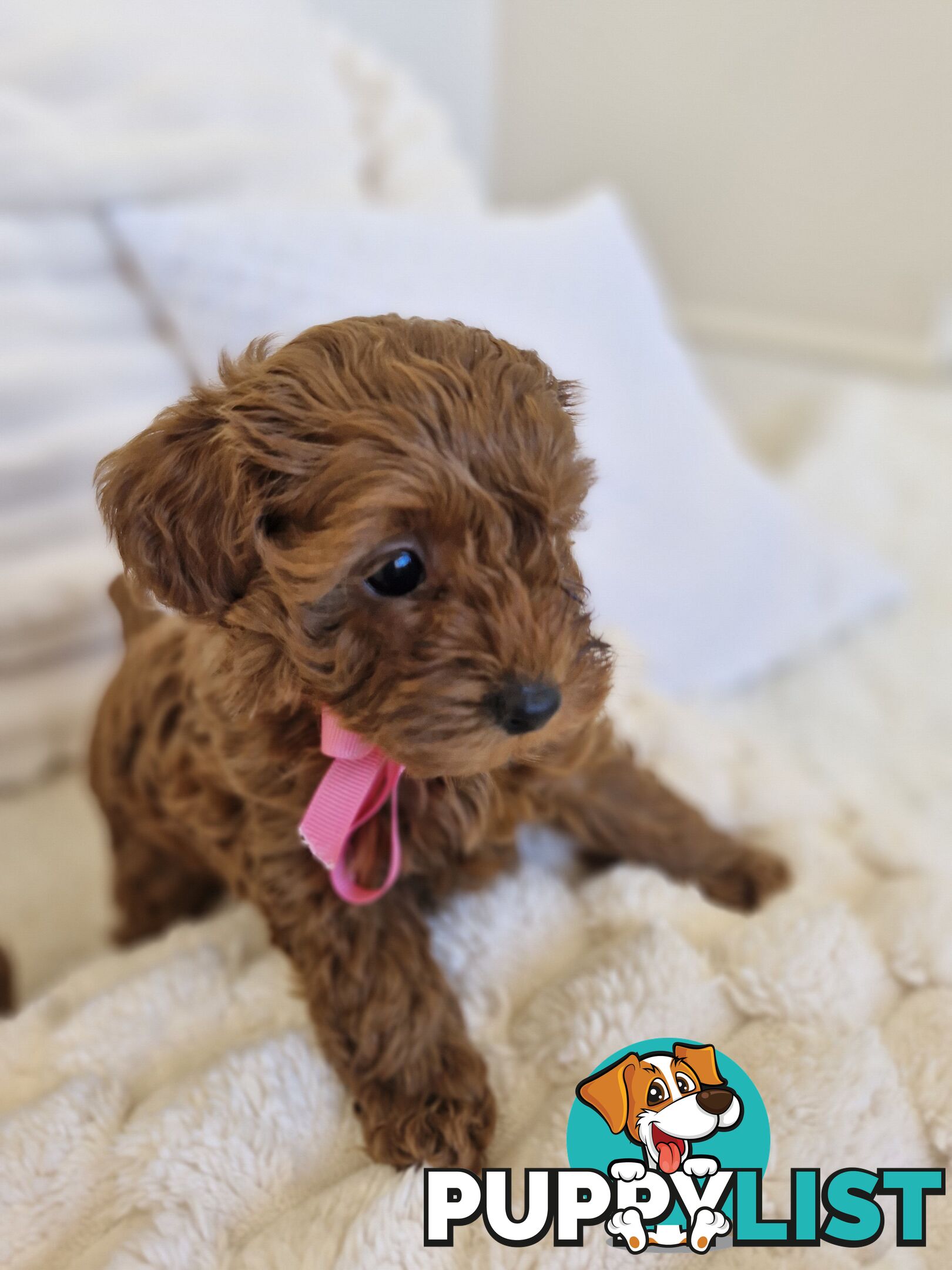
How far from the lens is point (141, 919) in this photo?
45.8 inches

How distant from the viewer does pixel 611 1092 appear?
0.74 meters

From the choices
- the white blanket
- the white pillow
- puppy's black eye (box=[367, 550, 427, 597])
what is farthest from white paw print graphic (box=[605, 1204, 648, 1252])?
the white blanket

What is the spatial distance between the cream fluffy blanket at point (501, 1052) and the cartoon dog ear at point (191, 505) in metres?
0.40

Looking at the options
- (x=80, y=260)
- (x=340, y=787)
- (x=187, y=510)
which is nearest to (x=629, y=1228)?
(x=340, y=787)

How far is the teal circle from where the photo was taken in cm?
71

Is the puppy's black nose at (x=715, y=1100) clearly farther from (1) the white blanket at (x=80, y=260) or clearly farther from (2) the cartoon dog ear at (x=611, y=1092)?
(1) the white blanket at (x=80, y=260)

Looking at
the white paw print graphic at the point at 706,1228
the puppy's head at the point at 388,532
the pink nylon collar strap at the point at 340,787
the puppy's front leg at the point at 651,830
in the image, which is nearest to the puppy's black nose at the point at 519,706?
the puppy's head at the point at 388,532

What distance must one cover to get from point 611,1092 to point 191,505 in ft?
1.75

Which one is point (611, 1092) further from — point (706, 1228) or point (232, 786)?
point (232, 786)

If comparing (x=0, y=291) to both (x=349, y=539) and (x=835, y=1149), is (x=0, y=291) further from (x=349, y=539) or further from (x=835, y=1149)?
(x=835, y=1149)

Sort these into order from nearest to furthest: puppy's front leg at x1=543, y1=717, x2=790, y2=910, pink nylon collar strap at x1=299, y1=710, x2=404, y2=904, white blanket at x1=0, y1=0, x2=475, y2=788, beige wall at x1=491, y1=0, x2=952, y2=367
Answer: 1. pink nylon collar strap at x1=299, y1=710, x2=404, y2=904
2. puppy's front leg at x1=543, y1=717, x2=790, y2=910
3. white blanket at x1=0, y1=0, x2=475, y2=788
4. beige wall at x1=491, y1=0, x2=952, y2=367

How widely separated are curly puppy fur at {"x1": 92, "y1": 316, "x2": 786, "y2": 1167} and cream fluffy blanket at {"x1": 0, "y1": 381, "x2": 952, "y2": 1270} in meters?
0.06

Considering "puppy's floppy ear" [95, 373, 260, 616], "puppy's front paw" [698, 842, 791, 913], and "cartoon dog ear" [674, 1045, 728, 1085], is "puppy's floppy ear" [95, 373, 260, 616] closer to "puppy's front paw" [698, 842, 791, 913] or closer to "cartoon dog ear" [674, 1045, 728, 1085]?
"cartoon dog ear" [674, 1045, 728, 1085]

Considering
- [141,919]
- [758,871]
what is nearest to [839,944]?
[758,871]
